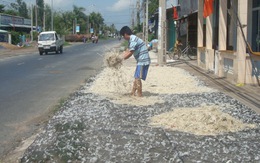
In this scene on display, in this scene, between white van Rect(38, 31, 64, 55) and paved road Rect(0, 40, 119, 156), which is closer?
paved road Rect(0, 40, 119, 156)

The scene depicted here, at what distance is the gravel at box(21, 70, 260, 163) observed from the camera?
5.66 m

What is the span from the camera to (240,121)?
7.65 metres

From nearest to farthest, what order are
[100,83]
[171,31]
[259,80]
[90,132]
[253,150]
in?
[253,150], [90,132], [259,80], [100,83], [171,31]

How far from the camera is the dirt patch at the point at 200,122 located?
274 inches

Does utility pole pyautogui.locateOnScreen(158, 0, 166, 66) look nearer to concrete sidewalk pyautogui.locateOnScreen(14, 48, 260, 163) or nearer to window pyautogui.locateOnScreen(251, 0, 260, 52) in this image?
window pyautogui.locateOnScreen(251, 0, 260, 52)

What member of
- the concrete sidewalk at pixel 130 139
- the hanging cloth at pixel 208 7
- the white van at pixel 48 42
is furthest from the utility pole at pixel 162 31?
the white van at pixel 48 42

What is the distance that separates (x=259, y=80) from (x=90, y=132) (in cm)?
753

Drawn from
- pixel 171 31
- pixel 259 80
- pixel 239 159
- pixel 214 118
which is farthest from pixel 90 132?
pixel 171 31

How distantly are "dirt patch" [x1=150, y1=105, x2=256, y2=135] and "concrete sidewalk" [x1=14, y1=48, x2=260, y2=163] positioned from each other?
160 mm

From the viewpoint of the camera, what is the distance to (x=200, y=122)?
23.8 ft

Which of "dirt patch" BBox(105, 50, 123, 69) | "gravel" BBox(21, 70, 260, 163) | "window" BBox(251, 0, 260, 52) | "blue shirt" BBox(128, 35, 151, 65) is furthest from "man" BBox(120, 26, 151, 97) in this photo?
"window" BBox(251, 0, 260, 52)

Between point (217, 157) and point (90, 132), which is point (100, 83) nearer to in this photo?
point (90, 132)

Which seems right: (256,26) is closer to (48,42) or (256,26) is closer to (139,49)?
(139,49)

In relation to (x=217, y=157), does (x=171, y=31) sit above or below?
above
